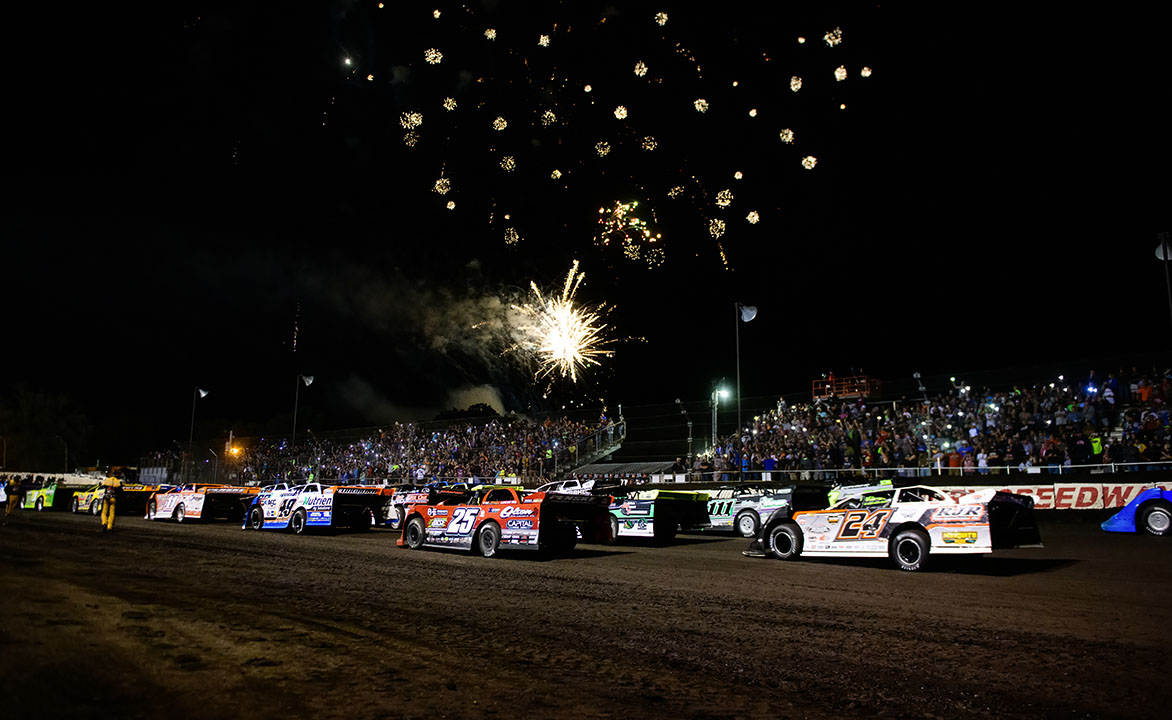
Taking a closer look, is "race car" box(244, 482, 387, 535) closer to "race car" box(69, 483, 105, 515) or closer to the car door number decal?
the car door number decal

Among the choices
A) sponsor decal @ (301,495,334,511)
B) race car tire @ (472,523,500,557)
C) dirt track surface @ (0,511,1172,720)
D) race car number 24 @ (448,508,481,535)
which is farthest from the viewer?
sponsor decal @ (301,495,334,511)

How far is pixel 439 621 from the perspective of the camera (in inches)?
266

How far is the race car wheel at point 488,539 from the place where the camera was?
13.6 metres

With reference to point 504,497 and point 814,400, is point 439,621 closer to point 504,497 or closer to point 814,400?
point 504,497

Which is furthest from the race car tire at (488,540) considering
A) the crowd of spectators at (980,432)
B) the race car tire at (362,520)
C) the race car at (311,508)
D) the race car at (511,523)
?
the crowd of spectators at (980,432)

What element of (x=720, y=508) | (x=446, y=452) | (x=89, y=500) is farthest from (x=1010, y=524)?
(x=446, y=452)

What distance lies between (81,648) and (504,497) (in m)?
9.18

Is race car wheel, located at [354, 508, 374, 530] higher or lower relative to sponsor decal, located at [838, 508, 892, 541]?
lower

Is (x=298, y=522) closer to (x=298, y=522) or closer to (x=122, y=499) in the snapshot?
(x=298, y=522)

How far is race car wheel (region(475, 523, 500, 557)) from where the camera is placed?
13586 millimetres

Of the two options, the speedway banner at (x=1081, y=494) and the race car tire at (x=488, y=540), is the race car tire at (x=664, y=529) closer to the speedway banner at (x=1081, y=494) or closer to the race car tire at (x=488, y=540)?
the race car tire at (x=488, y=540)

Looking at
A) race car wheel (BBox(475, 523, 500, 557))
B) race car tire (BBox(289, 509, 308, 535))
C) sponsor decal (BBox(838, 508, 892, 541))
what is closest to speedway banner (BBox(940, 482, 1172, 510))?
sponsor decal (BBox(838, 508, 892, 541))

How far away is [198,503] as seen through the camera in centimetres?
2306

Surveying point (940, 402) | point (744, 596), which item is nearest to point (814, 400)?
point (940, 402)
